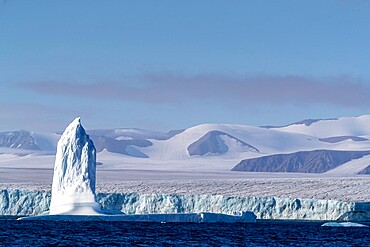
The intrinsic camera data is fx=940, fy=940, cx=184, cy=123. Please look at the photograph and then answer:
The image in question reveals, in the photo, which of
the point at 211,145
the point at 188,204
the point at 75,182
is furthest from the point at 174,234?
the point at 211,145

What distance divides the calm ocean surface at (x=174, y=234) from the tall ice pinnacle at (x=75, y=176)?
93cm

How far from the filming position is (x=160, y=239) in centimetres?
3472

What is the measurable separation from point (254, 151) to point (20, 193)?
388 ft

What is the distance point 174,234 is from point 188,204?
40.0 feet

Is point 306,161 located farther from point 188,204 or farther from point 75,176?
point 75,176

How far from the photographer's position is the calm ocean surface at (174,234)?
3297 centimetres

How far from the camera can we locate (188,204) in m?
50.6

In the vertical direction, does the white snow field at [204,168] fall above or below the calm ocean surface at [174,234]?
above

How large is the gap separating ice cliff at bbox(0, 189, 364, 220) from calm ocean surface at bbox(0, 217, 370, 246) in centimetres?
148

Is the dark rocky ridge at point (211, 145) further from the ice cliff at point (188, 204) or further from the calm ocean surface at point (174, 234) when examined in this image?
the calm ocean surface at point (174, 234)

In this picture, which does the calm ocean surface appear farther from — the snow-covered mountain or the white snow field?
the snow-covered mountain

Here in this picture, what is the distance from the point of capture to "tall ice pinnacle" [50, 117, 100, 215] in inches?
1644

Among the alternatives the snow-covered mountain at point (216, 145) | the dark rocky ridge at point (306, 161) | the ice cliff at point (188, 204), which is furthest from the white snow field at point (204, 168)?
the dark rocky ridge at point (306, 161)

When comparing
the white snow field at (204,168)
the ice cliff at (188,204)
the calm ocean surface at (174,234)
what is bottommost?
the calm ocean surface at (174,234)
